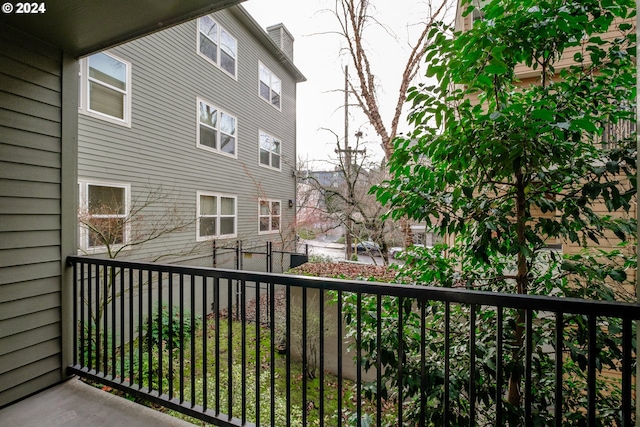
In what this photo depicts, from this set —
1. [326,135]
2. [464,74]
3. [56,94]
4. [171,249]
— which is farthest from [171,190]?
[464,74]

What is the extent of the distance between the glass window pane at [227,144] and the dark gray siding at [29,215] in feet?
18.4

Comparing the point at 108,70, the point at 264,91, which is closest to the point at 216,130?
the point at 108,70

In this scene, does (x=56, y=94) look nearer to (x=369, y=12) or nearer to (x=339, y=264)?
(x=369, y=12)

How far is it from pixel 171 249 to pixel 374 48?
557 centimetres

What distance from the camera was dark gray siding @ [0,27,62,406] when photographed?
1.91 meters

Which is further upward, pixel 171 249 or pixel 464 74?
pixel 464 74

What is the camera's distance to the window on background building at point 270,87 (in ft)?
31.1

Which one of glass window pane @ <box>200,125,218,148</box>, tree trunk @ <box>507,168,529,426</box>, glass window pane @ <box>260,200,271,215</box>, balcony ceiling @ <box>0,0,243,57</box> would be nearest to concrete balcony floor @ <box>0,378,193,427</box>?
tree trunk @ <box>507,168,529,426</box>

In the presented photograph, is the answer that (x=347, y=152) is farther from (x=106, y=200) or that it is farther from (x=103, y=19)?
(x=103, y=19)

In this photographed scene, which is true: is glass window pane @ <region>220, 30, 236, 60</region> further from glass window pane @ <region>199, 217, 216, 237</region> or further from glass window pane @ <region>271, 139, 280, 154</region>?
glass window pane @ <region>199, 217, 216, 237</region>

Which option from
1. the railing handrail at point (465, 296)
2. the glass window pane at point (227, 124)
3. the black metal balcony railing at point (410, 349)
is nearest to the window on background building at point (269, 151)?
the glass window pane at point (227, 124)

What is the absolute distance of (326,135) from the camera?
6461mm

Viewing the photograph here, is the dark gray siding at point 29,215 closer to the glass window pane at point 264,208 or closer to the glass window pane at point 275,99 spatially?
the glass window pane at point 264,208

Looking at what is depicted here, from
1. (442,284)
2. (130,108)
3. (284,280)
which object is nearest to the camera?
(284,280)
